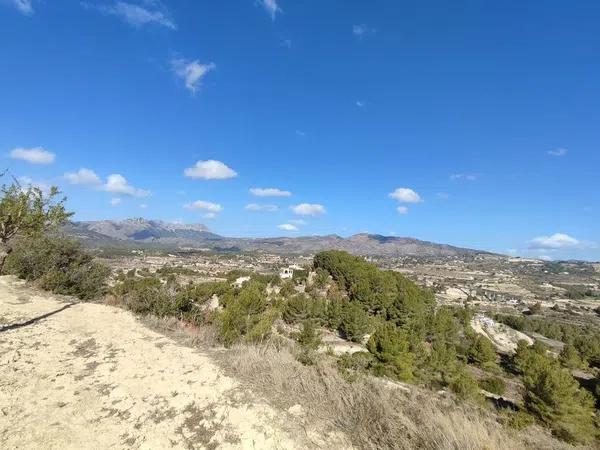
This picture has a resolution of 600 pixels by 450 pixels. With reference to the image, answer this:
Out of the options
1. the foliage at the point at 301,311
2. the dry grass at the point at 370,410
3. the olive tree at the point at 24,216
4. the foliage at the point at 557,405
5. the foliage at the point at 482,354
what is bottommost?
the foliage at the point at 482,354

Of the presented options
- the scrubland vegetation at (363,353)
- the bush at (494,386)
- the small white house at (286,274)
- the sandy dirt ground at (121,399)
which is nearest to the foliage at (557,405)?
the scrubland vegetation at (363,353)

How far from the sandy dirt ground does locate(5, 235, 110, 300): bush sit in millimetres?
7816

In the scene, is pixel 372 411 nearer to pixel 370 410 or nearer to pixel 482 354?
pixel 370 410

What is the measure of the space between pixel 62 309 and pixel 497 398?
30115 millimetres

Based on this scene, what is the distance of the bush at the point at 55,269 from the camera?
16.1m

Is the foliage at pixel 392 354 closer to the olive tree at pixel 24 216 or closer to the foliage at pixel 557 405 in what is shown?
the foliage at pixel 557 405

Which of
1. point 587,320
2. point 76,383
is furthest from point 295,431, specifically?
point 587,320

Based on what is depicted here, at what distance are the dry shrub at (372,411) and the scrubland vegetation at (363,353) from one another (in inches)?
0.7

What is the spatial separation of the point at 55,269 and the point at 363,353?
1870 centimetres

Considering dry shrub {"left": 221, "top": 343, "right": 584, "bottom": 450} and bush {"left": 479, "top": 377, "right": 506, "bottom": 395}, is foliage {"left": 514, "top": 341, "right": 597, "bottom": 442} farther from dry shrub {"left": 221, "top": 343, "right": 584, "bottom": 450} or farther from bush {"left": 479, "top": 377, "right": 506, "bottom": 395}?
dry shrub {"left": 221, "top": 343, "right": 584, "bottom": 450}

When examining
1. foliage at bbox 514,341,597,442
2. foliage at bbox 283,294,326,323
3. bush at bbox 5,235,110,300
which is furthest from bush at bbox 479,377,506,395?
bush at bbox 5,235,110,300

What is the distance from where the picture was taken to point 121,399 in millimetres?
5504

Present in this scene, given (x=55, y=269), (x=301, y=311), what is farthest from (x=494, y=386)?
(x=55, y=269)

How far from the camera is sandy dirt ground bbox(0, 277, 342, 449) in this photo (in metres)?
4.50
